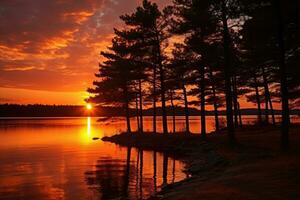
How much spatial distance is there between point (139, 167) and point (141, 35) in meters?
19.6

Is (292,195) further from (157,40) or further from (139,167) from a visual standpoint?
(157,40)

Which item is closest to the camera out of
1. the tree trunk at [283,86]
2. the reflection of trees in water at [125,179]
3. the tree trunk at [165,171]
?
the reflection of trees in water at [125,179]

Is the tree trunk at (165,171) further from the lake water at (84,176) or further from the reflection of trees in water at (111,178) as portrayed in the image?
the reflection of trees in water at (111,178)

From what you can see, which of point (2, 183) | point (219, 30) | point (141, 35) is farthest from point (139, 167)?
point (141, 35)

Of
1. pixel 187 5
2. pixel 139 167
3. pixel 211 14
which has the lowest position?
pixel 139 167

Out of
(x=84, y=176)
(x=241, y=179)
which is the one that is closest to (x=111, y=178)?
(x=84, y=176)

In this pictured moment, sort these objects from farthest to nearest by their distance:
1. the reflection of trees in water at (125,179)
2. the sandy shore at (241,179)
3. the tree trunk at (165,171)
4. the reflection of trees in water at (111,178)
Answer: the tree trunk at (165,171)
the reflection of trees in water at (111,178)
the reflection of trees in water at (125,179)
the sandy shore at (241,179)

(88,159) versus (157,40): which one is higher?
(157,40)

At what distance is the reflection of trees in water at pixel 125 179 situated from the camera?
1598cm

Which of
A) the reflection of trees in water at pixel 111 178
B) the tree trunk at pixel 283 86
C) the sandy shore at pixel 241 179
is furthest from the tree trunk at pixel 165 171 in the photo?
the tree trunk at pixel 283 86

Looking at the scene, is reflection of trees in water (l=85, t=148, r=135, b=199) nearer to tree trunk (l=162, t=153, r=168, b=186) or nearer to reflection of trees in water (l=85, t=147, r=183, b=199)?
reflection of trees in water (l=85, t=147, r=183, b=199)

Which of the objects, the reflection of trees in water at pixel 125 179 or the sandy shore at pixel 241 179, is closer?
the sandy shore at pixel 241 179

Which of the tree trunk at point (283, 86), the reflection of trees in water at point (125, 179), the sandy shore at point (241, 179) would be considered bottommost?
the reflection of trees in water at point (125, 179)

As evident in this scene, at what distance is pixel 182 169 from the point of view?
72.7 feet
